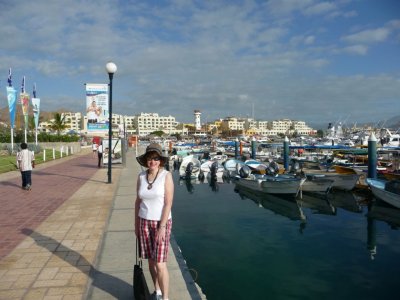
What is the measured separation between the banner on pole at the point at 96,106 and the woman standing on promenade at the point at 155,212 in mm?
14088

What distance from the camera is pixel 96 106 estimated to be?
17594 millimetres

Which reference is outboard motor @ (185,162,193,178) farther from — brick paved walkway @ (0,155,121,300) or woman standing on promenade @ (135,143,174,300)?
woman standing on promenade @ (135,143,174,300)

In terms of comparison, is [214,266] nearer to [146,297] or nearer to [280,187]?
[146,297]

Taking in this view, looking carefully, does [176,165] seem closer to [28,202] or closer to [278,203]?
[278,203]

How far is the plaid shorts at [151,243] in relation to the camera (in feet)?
12.8

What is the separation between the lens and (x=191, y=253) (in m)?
8.55

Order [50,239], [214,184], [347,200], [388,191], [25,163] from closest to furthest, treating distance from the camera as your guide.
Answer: [50,239], [25,163], [388,191], [347,200], [214,184]

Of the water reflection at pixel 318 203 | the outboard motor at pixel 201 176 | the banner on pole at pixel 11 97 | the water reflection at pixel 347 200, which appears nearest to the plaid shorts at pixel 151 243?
the water reflection at pixel 318 203

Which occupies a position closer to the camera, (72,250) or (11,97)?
(72,250)

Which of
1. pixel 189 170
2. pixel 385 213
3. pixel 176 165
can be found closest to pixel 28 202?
pixel 385 213

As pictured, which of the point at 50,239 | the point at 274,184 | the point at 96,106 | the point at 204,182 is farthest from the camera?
the point at 204,182

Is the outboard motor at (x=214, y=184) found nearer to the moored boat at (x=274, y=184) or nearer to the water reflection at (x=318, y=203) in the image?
the moored boat at (x=274, y=184)

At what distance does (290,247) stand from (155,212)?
6300 mm

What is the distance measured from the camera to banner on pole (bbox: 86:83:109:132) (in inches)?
675
